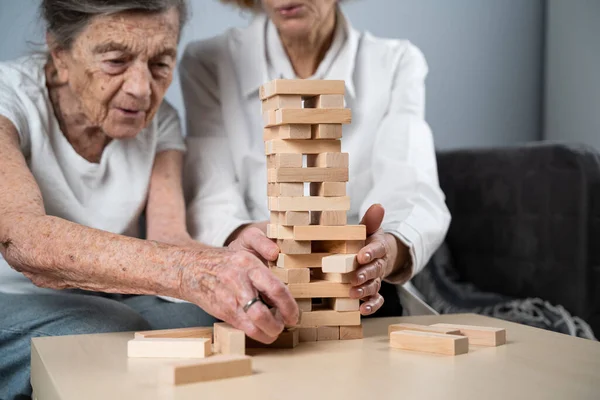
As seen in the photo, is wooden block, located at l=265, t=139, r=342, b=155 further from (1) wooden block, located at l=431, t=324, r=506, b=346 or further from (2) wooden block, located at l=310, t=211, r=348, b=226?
(1) wooden block, located at l=431, t=324, r=506, b=346

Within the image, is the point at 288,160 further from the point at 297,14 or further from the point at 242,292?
the point at 297,14

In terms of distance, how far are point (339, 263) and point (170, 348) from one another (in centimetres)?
35

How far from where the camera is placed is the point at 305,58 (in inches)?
94.7

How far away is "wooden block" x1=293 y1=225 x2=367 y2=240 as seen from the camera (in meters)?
1.43

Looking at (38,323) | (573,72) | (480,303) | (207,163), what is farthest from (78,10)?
(573,72)

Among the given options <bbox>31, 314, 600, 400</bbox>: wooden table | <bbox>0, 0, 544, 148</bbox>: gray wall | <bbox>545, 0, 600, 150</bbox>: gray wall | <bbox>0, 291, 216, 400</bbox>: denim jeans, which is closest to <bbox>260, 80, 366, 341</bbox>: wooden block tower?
<bbox>31, 314, 600, 400</bbox>: wooden table

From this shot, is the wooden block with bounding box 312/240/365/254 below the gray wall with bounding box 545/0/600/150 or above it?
below

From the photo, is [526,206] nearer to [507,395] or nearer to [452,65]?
[452,65]

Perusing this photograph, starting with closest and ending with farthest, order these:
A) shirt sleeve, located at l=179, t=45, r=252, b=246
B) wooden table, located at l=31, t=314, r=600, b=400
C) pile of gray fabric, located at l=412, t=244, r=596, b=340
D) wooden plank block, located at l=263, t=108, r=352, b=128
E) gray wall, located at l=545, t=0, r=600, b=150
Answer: wooden table, located at l=31, t=314, r=600, b=400 → wooden plank block, located at l=263, t=108, r=352, b=128 → shirt sleeve, located at l=179, t=45, r=252, b=246 → pile of gray fabric, located at l=412, t=244, r=596, b=340 → gray wall, located at l=545, t=0, r=600, b=150

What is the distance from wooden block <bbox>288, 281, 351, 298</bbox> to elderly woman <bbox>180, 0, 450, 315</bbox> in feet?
2.59

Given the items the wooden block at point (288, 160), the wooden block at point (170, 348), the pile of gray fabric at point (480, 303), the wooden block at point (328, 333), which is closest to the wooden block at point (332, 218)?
the wooden block at point (288, 160)

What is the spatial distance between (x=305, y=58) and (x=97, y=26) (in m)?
0.68

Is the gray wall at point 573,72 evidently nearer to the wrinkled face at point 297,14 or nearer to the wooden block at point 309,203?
the wrinkled face at point 297,14

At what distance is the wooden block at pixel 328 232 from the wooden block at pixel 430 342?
0.20 m
